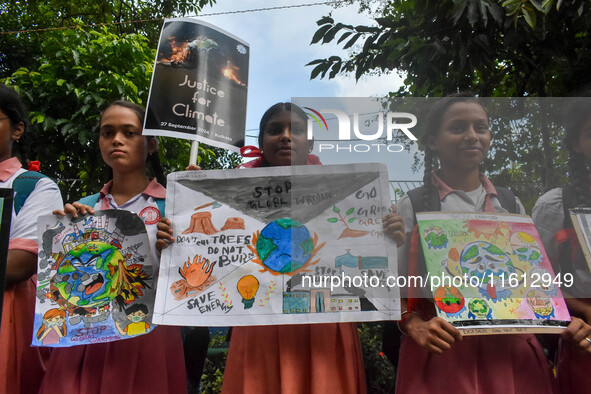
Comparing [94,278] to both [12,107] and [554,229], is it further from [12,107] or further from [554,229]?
[554,229]

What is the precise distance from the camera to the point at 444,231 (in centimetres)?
166

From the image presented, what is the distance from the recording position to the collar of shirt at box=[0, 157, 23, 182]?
2122 millimetres

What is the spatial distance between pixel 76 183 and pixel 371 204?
381 cm

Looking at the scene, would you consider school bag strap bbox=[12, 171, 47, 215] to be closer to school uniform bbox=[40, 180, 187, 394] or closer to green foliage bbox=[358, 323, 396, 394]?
school uniform bbox=[40, 180, 187, 394]

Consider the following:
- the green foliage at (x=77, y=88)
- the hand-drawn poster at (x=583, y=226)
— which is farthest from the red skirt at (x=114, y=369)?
the green foliage at (x=77, y=88)

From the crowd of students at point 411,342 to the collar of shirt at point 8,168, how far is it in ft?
0.79

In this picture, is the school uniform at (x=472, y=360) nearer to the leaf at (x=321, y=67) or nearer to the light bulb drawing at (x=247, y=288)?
the light bulb drawing at (x=247, y=288)

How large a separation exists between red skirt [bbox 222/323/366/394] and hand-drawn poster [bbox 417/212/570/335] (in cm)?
40

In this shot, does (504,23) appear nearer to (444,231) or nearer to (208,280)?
(444,231)

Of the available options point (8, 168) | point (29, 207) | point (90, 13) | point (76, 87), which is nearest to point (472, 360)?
point (29, 207)

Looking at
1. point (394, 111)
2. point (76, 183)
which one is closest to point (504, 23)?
point (394, 111)

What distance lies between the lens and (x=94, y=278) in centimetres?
186

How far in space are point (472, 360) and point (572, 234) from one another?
23.0 inches

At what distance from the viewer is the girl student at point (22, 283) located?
74.8 inches
